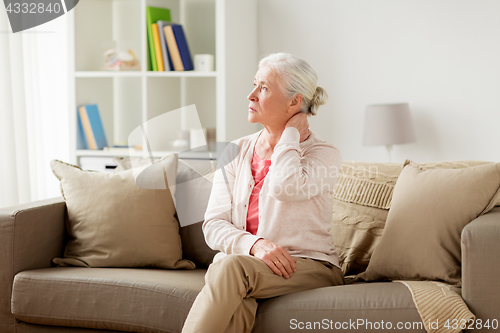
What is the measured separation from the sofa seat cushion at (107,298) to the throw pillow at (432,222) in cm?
66

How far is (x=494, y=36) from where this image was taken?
3.18 metres

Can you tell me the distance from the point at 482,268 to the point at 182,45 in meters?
2.27

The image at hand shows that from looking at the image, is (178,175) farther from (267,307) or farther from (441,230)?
(441,230)

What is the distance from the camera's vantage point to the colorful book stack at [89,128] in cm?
340

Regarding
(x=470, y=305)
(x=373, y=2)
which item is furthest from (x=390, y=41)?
(x=470, y=305)

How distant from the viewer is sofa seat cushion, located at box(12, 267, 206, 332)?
1780 millimetres

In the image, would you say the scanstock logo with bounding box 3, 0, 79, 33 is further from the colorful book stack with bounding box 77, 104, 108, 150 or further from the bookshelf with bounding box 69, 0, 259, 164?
the colorful book stack with bounding box 77, 104, 108, 150

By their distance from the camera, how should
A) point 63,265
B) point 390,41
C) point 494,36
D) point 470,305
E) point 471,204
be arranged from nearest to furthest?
point 470,305, point 471,204, point 63,265, point 494,36, point 390,41

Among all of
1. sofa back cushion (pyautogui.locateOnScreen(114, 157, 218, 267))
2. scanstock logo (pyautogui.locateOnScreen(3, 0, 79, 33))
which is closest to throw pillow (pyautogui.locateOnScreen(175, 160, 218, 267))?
sofa back cushion (pyautogui.locateOnScreen(114, 157, 218, 267))

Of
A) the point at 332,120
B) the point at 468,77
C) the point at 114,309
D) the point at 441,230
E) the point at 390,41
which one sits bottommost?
the point at 114,309

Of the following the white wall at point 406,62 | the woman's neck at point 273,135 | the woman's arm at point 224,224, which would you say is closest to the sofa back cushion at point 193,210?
the woman's arm at point 224,224

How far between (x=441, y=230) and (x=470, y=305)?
26cm

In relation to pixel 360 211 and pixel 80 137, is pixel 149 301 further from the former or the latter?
pixel 80 137

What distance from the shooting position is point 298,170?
1748 mm
